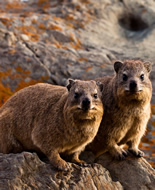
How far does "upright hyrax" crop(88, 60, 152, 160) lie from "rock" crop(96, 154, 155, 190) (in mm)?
207

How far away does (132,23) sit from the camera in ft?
57.6

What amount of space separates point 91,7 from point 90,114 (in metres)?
11.9

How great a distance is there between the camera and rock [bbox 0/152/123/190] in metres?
6.50

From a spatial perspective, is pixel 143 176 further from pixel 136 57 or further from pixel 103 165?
pixel 136 57

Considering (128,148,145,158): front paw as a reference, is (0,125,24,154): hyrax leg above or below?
below

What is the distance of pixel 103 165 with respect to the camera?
854 cm

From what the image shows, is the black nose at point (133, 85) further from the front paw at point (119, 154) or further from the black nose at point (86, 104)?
the front paw at point (119, 154)

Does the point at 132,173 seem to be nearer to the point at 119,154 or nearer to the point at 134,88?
the point at 119,154

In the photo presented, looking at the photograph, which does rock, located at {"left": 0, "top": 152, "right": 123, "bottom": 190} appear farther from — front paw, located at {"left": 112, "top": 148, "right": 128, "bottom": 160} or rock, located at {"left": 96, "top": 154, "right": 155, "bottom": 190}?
front paw, located at {"left": 112, "top": 148, "right": 128, "bottom": 160}

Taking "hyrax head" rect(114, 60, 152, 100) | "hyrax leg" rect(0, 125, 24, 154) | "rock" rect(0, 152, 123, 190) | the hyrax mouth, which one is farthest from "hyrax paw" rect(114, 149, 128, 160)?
"hyrax leg" rect(0, 125, 24, 154)

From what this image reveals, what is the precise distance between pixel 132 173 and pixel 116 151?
2.34ft

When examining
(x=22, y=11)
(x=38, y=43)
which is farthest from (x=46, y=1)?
(x=38, y=43)

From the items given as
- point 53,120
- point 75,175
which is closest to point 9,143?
point 53,120

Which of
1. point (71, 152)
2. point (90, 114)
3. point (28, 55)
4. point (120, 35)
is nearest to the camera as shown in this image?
point (90, 114)
